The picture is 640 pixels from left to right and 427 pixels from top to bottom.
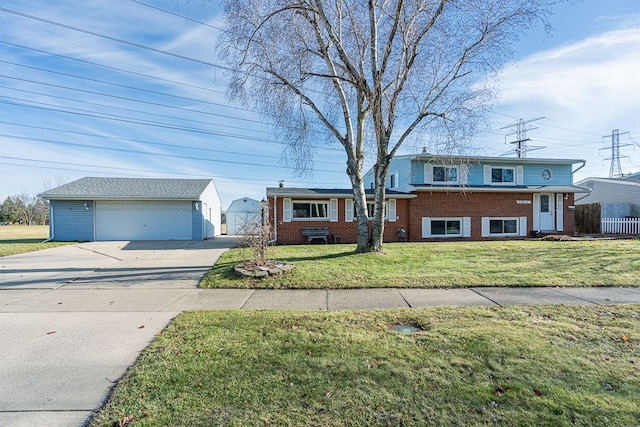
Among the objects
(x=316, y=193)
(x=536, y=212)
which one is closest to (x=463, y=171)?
(x=536, y=212)

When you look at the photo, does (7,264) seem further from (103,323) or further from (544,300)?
(544,300)

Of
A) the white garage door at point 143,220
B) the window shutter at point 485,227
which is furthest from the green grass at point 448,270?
the white garage door at point 143,220

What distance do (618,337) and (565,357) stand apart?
1.20 meters

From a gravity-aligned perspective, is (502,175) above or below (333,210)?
above

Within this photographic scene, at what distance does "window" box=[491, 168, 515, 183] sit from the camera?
18.9 meters

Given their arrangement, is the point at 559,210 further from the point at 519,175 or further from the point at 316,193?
the point at 316,193

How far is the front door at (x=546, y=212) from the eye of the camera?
1833 centimetres

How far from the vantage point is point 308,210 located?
16281mm

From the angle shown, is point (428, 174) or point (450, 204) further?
point (428, 174)

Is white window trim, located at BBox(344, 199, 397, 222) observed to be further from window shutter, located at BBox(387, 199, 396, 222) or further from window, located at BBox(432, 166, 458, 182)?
window, located at BBox(432, 166, 458, 182)

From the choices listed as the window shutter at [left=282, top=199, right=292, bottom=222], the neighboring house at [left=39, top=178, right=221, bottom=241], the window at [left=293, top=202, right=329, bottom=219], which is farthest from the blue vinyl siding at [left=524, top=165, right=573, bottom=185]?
the neighboring house at [left=39, top=178, right=221, bottom=241]

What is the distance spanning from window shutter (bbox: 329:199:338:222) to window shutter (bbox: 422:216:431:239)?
16.3 ft

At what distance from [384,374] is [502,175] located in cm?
1961

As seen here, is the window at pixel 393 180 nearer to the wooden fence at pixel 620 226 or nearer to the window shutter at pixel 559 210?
the window shutter at pixel 559 210
